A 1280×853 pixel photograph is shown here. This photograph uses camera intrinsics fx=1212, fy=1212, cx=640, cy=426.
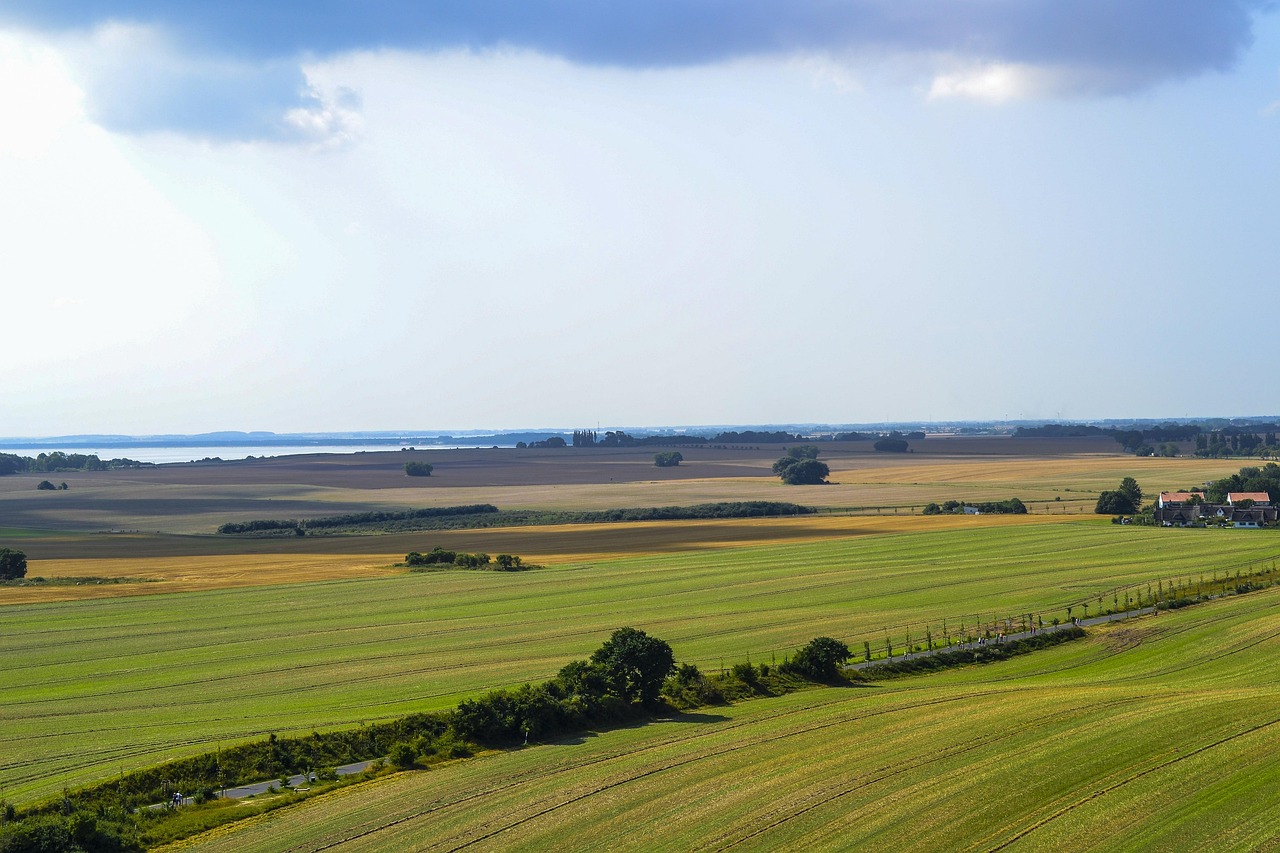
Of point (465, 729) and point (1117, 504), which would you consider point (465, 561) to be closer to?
point (465, 729)

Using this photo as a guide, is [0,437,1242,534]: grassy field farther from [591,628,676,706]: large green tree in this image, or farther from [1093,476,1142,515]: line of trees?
[591,628,676,706]: large green tree

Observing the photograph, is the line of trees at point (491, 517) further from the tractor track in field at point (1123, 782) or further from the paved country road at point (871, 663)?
the tractor track in field at point (1123, 782)

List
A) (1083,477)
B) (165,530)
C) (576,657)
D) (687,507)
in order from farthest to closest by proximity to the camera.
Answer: (1083,477) → (687,507) → (165,530) → (576,657)

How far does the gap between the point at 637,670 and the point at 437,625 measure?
73.1ft

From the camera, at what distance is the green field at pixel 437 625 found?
42.1 meters

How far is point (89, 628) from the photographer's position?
208 ft

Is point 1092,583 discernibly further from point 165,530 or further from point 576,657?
point 165,530

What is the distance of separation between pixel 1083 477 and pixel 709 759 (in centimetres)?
15296

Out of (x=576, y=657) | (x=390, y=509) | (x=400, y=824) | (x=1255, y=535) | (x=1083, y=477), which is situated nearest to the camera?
(x=400, y=824)

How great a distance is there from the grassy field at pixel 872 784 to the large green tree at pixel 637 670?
1.95m

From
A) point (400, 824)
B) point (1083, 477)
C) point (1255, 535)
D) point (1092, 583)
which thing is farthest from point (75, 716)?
point (1083, 477)

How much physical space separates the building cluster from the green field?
41.4 feet

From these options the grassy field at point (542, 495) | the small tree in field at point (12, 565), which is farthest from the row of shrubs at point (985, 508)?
the small tree in field at point (12, 565)

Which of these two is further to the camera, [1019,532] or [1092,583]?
[1019,532]
